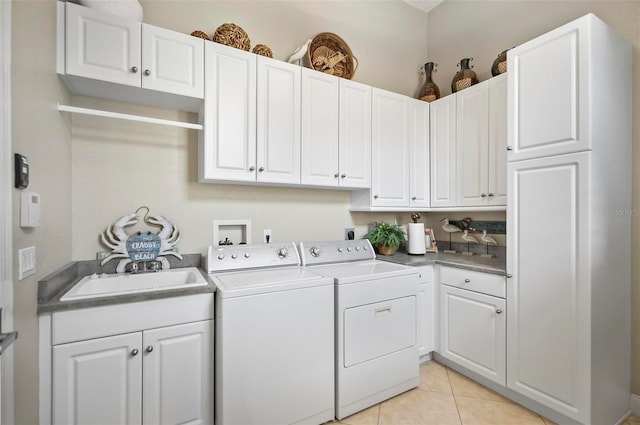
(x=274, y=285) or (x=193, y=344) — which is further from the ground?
(x=274, y=285)

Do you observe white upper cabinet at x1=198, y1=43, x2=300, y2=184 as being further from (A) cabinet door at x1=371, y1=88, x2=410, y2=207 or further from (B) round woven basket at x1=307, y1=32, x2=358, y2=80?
(A) cabinet door at x1=371, y1=88, x2=410, y2=207

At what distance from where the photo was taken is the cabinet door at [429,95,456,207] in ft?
8.84

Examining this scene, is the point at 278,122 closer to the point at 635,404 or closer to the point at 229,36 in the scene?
the point at 229,36

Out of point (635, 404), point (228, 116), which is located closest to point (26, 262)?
point (228, 116)

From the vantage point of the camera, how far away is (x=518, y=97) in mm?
1971

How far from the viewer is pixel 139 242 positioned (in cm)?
193

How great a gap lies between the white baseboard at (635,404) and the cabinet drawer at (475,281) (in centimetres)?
93

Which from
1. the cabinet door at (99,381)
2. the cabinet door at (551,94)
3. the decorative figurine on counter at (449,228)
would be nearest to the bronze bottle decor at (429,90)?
the cabinet door at (551,94)

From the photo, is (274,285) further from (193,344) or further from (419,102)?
(419,102)

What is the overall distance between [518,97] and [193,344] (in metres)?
2.41

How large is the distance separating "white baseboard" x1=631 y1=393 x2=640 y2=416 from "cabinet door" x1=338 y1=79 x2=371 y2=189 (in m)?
2.13

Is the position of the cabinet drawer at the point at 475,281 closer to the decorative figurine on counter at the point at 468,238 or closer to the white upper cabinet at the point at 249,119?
the decorative figurine on counter at the point at 468,238

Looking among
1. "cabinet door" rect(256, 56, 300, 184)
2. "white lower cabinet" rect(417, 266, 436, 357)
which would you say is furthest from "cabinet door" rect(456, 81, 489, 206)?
"cabinet door" rect(256, 56, 300, 184)

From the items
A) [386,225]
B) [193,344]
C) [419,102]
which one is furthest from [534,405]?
[419,102]
